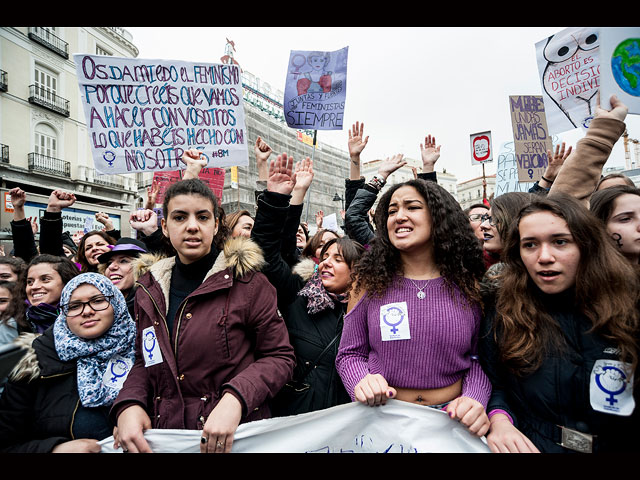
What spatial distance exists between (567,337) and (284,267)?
5.25 feet

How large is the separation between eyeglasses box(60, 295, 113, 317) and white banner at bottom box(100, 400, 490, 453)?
0.73 m

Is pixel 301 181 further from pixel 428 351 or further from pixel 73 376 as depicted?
pixel 73 376

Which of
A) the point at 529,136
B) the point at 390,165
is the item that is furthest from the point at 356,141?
the point at 529,136

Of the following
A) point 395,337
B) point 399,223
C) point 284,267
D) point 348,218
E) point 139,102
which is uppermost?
point 139,102

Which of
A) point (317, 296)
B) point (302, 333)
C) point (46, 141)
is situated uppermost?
point (46, 141)

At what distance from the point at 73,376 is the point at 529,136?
6.51 metres

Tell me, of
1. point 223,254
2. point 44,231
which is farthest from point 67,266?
point 223,254

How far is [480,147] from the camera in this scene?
8.91m

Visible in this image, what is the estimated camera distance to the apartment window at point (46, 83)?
830 inches

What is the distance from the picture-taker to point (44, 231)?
353 cm

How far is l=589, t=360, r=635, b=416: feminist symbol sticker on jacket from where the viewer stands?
4.66 ft

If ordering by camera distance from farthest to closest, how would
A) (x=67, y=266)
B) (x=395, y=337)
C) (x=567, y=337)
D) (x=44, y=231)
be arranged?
(x=44, y=231)
(x=67, y=266)
(x=395, y=337)
(x=567, y=337)

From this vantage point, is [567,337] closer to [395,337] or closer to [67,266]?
[395,337]

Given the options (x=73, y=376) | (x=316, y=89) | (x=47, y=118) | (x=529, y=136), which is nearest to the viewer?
(x=73, y=376)
